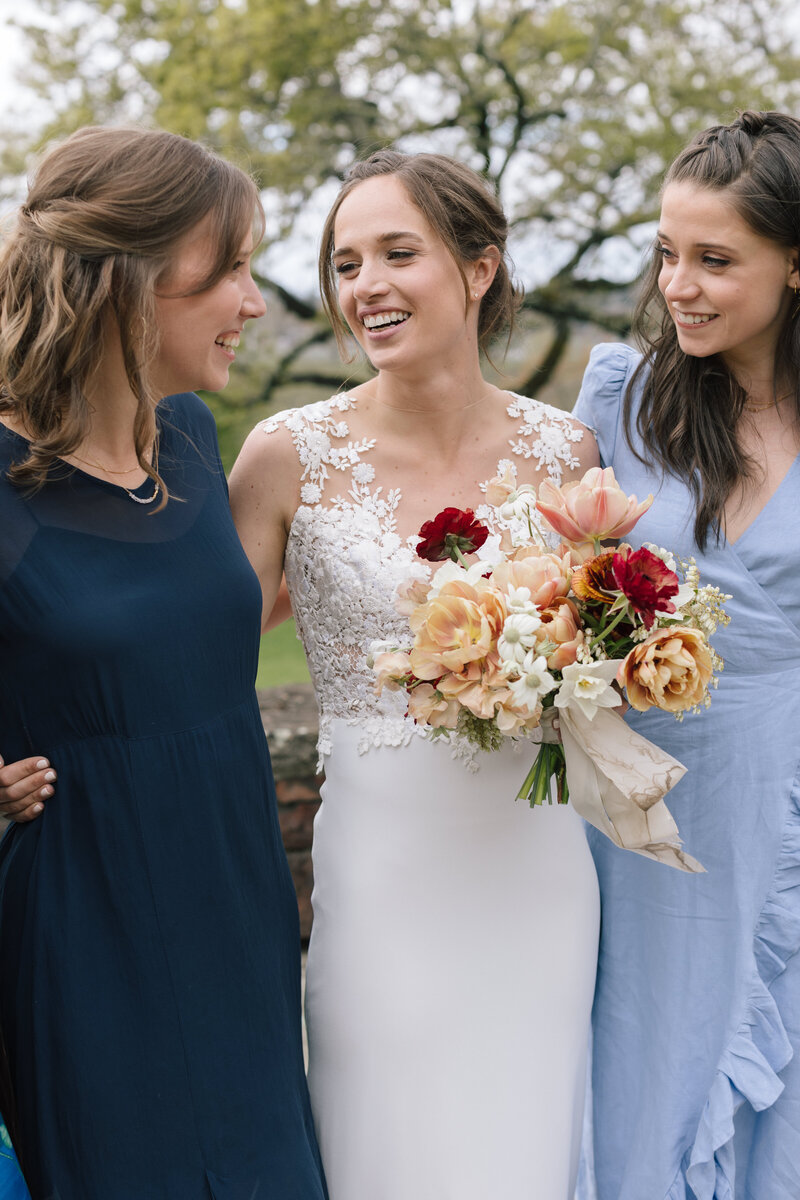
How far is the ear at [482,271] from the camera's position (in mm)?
2881

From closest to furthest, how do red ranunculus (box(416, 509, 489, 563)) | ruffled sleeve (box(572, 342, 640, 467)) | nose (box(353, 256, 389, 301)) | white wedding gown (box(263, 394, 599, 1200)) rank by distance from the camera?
1. red ranunculus (box(416, 509, 489, 563))
2. white wedding gown (box(263, 394, 599, 1200))
3. nose (box(353, 256, 389, 301))
4. ruffled sleeve (box(572, 342, 640, 467))

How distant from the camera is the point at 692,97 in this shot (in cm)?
1242

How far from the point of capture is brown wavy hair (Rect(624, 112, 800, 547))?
269 centimetres

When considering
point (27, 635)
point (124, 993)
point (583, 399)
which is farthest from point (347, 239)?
point (124, 993)

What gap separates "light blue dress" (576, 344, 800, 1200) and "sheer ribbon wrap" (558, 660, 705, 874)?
566mm

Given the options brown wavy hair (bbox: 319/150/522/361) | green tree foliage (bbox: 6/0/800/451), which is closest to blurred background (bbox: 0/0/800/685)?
green tree foliage (bbox: 6/0/800/451)

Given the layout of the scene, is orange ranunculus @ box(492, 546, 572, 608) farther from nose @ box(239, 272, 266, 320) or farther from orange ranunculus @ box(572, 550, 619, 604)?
nose @ box(239, 272, 266, 320)

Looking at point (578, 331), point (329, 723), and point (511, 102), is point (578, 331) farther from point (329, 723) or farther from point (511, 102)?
point (329, 723)

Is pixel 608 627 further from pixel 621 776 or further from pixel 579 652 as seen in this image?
pixel 621 776

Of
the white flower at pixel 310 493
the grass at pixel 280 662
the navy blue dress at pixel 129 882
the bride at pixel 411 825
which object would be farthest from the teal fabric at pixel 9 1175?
the grass at pixel 280 662

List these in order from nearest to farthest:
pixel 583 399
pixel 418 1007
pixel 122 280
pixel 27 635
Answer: pixel 27 635 < pixel 122 280 < pixel 418 1007 < pixel 583 399

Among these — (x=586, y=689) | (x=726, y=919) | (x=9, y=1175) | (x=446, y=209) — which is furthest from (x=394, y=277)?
(x=9, y=1175)

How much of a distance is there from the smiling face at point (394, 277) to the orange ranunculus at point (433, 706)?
0.91 m

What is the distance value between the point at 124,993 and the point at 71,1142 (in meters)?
0.25
